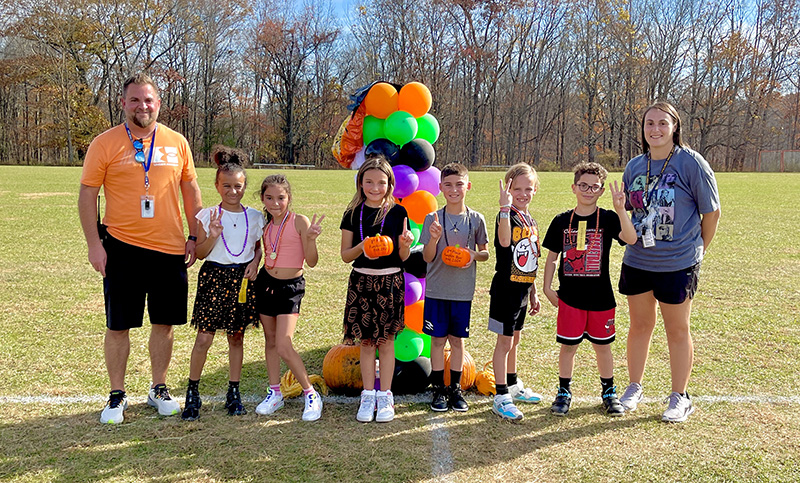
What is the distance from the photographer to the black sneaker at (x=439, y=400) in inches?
160

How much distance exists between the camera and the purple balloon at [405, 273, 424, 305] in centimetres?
425

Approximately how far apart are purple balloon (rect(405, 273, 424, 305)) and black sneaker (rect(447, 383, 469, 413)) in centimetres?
64

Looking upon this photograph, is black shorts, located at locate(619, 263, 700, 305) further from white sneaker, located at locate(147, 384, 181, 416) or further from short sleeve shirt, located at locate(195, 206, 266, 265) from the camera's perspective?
white sneaker, located at locate(147, 384, 181, 416)

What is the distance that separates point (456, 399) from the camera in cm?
410

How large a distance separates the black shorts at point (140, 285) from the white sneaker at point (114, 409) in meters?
0.44

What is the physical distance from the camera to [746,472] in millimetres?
3205

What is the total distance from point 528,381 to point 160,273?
2.73 metres

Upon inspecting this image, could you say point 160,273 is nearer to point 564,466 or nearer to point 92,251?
point 92,251

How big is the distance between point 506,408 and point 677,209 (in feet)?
5.38

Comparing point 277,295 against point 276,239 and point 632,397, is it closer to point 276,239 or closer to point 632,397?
point 276,239

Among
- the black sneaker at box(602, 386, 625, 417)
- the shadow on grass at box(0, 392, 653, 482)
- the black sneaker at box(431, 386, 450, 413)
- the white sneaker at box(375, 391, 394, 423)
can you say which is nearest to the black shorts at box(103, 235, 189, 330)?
the shadow on grass at box(0, 392, 653, 482)

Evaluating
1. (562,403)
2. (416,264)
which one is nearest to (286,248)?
(416,264)

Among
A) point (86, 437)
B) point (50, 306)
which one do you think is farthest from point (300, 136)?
point (86, 437)

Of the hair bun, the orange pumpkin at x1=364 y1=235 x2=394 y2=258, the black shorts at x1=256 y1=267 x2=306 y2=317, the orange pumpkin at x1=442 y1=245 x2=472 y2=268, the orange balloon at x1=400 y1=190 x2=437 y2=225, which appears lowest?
the black shorts at x1=256 y1=267 x2=306 y2=317
